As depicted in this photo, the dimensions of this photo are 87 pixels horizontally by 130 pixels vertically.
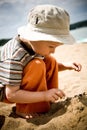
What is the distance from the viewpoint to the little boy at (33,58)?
1383 mm

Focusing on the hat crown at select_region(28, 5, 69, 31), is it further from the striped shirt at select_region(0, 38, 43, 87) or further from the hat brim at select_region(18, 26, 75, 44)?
the striped shirt at select_region(0, 38, 43, 87)

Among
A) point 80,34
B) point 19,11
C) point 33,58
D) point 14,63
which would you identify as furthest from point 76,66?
point 80,34

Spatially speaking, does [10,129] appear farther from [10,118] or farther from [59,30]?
[59,30]

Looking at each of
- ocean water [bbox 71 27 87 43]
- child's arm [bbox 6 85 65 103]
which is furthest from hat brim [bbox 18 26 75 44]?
ocean water [bbox 71 27 87 43]

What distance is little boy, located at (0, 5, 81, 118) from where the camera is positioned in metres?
1.38

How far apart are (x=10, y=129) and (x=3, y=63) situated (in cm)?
32

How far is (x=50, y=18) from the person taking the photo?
1376mm

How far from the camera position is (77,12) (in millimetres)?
4145

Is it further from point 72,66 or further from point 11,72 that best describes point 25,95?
point 72,66

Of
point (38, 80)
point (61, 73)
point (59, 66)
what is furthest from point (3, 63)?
point (61, 73)

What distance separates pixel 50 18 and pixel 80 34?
2.81 metres

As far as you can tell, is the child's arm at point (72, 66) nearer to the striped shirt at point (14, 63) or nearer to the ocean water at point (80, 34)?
the striped shirt at point (14, 63)

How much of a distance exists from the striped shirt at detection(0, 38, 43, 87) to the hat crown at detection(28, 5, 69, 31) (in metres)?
0.17

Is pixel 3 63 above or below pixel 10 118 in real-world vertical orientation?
above
